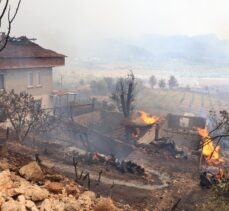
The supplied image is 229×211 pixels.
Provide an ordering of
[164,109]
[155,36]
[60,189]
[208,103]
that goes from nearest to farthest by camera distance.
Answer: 1. [60,189]
2. [164,109]
3. [208,103]
4. [155,36]

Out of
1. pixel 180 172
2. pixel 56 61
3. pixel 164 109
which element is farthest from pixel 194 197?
pixel 164 109

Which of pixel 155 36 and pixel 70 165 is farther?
pixel 155 36

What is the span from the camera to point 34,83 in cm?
2742

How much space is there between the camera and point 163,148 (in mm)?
21547

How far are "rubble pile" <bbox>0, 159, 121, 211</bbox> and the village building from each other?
17934 mm

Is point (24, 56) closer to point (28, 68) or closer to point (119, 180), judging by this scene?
point (28, 68)

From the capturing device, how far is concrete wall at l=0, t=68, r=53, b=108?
25.4m

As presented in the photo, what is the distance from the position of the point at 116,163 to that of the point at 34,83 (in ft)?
41.9

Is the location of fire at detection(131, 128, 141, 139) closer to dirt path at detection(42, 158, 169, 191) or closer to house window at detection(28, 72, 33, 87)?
dirt path at detection(42, 158, 169, 191)

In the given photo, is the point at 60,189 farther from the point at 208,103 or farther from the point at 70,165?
the point at 208,103

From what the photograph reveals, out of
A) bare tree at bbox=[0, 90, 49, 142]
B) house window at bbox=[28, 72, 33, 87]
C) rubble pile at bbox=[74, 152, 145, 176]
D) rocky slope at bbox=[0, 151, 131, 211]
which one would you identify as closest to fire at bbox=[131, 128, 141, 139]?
rubble pile at bbox=[74, 152, 145, 176]

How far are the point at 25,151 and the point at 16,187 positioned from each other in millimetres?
10987

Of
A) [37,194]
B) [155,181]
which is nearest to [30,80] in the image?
[155,181]

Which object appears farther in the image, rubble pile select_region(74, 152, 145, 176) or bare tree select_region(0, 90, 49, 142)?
bare tree select_region(0, 90, 49, 142)
